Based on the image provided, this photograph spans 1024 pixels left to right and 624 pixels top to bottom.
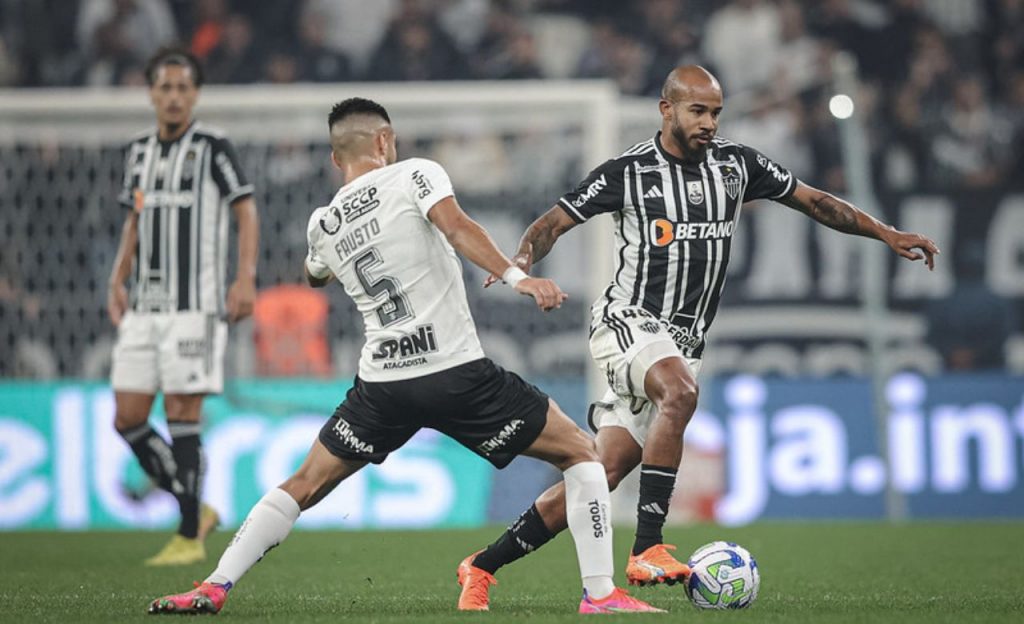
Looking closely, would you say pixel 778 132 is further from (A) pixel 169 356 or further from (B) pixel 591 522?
(B) pixel 591 522

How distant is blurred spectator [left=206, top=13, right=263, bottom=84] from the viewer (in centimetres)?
1495

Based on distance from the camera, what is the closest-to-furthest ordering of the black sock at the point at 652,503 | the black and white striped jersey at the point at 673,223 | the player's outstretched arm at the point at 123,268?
the black sock at the point at 652,503 → the black and white striped jersey at the point at 673,223 → the player's outstretched arm at the point at 123,268

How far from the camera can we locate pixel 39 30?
15.2 meters

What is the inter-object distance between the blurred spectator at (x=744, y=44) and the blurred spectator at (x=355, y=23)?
3078 millimetres

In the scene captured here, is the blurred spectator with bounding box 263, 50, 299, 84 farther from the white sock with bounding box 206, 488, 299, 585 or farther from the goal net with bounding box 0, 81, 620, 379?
the white sock with bounding box 206, 488, 299, 585

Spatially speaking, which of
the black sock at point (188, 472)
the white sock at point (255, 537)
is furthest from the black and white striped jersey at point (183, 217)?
the white sock at point (255, 537)

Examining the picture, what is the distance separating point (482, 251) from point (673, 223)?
5.68 ft

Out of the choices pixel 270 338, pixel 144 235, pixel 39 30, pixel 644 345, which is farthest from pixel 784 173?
pixel 39 30

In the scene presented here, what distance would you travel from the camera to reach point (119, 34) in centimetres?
1491

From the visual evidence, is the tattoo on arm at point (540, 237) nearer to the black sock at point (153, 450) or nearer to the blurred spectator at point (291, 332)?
the black sock at point (153, 450)

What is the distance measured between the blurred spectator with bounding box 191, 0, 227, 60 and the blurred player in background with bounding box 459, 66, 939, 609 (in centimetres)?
893

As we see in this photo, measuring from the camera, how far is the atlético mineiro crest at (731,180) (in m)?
6.86

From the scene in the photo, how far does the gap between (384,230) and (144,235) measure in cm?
358

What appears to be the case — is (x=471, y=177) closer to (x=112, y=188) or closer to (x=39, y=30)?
(x=112, y=188)
